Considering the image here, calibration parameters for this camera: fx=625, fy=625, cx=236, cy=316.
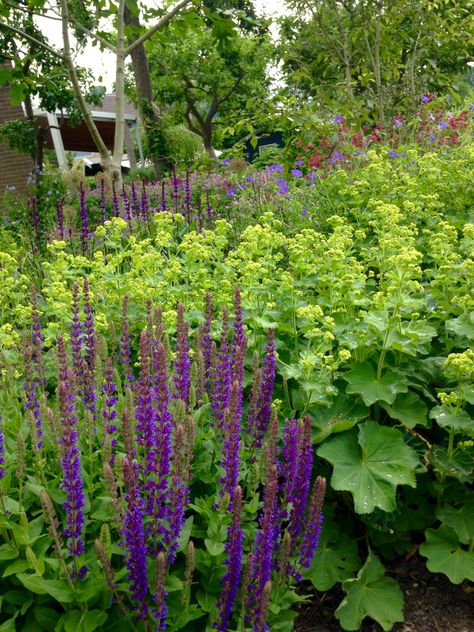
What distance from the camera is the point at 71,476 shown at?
6.09 feet

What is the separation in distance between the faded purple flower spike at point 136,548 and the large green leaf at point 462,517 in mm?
1395

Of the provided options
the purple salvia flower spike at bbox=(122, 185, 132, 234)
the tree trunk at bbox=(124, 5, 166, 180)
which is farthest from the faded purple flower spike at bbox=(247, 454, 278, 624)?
the tree trunk at bbox=(124, 5, 166, 180)

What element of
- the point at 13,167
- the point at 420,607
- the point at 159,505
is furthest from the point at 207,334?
the point at 13,167

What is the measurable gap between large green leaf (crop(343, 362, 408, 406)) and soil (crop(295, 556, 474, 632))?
81 centimetres

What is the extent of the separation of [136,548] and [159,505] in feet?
0.57

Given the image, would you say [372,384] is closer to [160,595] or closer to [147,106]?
[160,595]

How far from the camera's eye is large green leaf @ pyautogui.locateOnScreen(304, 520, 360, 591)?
2576 millimetres

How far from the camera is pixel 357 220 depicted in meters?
4.98

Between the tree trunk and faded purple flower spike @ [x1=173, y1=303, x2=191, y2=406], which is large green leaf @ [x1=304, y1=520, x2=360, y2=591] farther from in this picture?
the tree trunk

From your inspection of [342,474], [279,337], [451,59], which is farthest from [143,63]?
[342,474]

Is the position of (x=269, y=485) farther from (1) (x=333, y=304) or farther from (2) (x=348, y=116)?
(2) (x=348, y=116)

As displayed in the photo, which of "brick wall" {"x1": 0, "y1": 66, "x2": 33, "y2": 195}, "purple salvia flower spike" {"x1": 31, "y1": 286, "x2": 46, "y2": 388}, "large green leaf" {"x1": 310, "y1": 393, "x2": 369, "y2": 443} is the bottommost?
"brick wall" {"x1": 0, "y1": 66, "x2": 33, "y2": 195}

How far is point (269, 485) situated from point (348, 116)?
6.30 m

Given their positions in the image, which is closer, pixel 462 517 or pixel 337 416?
pixel 462 517
